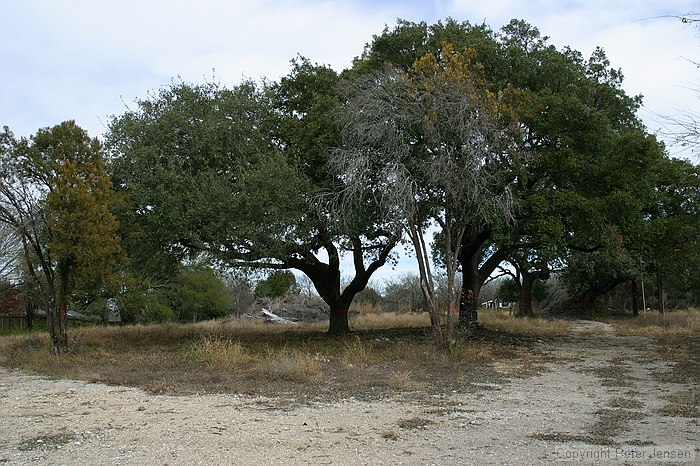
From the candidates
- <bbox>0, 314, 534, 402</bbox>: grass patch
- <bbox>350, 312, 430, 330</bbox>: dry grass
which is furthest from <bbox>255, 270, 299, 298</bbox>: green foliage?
<bbox>0, 314, 534, 402</bbox>: grass patch

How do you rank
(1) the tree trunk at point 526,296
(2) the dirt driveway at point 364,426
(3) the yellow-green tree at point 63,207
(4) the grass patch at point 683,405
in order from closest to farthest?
1. (2) the dirt driveway at point 364,426
2. (4) the grass patch at point 683,405
3. (3) the yellow-green tree at point 63,207
4. (1) the tree trunk at point 526,296

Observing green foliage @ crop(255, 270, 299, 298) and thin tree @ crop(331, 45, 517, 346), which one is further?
green foliage @ crop(255, 270, 299, 298)

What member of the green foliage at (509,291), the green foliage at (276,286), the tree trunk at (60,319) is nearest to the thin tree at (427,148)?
the tree trunk at (60,319)

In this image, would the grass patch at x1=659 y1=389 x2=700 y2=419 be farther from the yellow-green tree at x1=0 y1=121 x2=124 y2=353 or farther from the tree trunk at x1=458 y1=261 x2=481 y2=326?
the yellow-green tree at x1=0 y1=121 x2=124 y2=353

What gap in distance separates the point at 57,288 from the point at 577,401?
14.1 m

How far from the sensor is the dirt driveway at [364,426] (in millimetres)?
5641

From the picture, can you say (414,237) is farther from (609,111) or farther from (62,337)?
(62,337)

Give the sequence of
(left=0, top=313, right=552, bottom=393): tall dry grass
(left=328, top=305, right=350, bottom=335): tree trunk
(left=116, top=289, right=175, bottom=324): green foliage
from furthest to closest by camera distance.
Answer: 1. (left=116, top=289, right=175, bottom=324): green foliage
2. (left=328, top=305, right=350, bottom=335): tree trunk
3. (left=0, top=313, right=552, bottom=393): tall dry grass

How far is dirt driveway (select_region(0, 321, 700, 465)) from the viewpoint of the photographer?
5.64 m

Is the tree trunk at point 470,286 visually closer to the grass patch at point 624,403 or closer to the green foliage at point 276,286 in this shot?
the grass patch at point 624,403

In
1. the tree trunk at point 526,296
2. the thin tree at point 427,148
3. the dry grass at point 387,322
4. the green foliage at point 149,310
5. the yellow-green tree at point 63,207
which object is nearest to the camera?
the thin tree at point 427,148

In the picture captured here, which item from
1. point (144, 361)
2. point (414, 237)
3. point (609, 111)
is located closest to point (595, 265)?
point (609, 111)

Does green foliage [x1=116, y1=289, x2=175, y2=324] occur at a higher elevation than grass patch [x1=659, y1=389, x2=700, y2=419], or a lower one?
higher

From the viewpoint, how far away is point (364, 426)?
6938 mm
